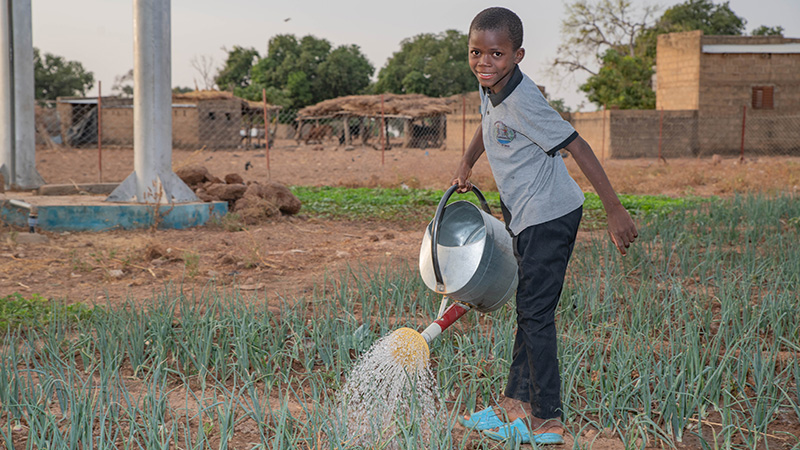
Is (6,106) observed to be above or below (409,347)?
above

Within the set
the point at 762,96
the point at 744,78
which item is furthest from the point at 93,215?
the point at 762,96

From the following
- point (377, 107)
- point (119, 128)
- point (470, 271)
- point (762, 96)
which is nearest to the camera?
point (470, 271)

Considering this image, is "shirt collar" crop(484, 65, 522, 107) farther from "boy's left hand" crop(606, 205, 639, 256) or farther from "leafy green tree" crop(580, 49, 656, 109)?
"leafy green tree" crop(580, 49, 656, 109)

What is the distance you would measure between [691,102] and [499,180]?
64.7ft

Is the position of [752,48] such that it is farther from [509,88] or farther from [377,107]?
[509,88]

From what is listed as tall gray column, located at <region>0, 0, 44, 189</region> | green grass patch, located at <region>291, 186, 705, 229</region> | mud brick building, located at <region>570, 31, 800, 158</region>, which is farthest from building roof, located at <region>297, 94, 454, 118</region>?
tall gray column, located at <region>0, 0, 44, 189</region>

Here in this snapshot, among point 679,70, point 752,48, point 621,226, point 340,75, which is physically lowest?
point 621,226

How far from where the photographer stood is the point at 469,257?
7.43 ft

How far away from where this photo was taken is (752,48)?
64.5ft

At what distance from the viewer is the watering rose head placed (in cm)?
211

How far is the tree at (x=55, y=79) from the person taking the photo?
3856cm

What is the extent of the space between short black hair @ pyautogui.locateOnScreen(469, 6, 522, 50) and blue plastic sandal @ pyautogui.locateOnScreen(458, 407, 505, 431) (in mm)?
1114

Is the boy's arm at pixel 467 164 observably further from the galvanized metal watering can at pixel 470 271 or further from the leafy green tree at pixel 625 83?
the leafy green tree at pixel 625 83

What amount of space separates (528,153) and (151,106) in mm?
5139
